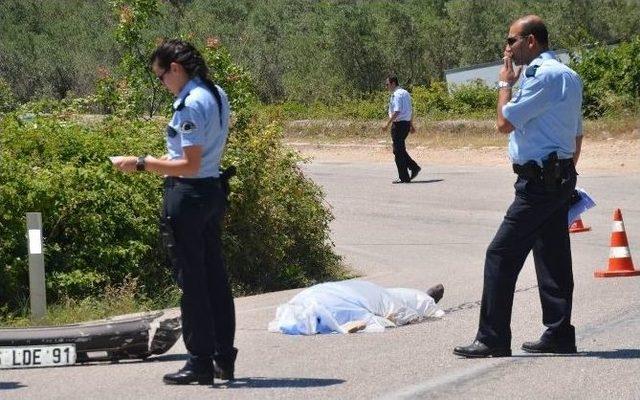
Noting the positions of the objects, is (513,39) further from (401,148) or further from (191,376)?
(401,148)

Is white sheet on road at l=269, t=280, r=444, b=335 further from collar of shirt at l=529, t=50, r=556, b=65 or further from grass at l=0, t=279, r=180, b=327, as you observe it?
collar of shirt at l=529, t=50, r=556, b=65

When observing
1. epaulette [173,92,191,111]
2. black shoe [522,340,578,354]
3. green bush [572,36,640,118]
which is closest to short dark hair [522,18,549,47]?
black shoe [522,340,578,354]

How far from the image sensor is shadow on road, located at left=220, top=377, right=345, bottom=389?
710cm

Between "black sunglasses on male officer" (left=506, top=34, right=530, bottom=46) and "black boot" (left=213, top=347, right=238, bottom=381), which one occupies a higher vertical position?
"black sunglasses on male officer" (left=506, top=34, right=530, bottom=46)

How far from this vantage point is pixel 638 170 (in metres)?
23.4

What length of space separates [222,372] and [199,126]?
4.59ft

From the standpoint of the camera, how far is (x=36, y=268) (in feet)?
31.7

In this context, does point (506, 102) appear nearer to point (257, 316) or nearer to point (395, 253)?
point (257, 316)

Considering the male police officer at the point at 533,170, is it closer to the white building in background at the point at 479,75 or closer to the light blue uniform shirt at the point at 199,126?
the light blue uniform shirt at the point at 199,126

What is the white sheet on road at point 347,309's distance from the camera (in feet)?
29.3

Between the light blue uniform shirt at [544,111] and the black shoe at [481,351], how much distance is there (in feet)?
3.63

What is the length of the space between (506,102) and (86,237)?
14.0 ft

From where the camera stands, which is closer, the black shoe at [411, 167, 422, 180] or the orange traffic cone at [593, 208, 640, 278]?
the orange traffic cone at [593, 208, 640, 278]

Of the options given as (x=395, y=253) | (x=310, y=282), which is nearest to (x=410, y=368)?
(x=310, y=282)
